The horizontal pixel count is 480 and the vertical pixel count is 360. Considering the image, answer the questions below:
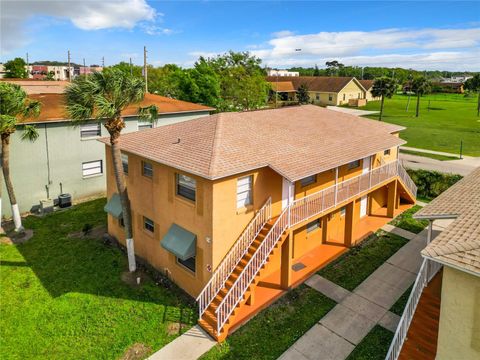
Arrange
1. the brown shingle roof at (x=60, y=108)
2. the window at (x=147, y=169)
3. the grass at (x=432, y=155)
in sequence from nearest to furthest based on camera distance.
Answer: the window at (x=147, y=169) < the brown shingle roof at (x=60, y=108) < the grass at (x=432, y=155)

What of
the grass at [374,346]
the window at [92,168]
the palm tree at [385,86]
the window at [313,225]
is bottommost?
the grass at [374,346]

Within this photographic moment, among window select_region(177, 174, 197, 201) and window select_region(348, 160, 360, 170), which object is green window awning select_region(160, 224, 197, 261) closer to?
window select_region(177, 174, 197, 201)

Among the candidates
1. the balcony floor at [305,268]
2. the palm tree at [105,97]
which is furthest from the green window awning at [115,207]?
the balcony floor at [305,268]

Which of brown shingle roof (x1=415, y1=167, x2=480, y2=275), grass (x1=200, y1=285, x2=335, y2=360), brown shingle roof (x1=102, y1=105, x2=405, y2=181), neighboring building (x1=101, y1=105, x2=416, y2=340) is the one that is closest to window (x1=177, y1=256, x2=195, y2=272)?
neighboring building (x1=101, y1=105, x2=416, y2=340)

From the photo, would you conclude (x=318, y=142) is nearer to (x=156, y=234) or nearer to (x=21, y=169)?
(x=156, y=234)

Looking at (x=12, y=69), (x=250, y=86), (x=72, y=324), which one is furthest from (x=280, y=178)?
(x=12, y=69)

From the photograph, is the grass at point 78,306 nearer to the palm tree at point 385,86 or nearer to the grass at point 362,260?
the grass at point 362,260
